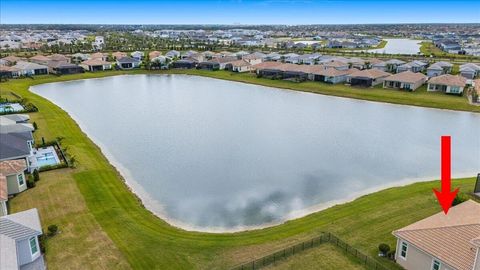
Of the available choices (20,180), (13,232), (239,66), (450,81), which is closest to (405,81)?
(450,81)

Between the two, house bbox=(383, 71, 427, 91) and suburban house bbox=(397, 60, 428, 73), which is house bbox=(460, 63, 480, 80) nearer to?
suburban house bbox=(397, 60, 428, 73)

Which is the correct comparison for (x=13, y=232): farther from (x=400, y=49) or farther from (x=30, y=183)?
(x=400, y=49)

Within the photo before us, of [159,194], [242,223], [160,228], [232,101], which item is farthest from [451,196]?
[232,101]

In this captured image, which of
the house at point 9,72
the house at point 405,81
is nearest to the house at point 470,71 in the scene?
the house at point 405,81

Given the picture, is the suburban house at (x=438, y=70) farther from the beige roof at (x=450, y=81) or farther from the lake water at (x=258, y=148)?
the lake water at (x=258, y=148)

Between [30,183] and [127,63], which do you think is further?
[127,63]

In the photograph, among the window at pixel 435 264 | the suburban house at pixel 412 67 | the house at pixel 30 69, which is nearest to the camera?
the window at pixel 435 264

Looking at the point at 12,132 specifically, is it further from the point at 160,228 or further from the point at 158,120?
the point at 160,228

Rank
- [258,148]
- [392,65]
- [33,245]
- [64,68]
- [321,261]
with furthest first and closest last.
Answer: [64,68], [392,65], [258,148], [321,261], [33,245]
